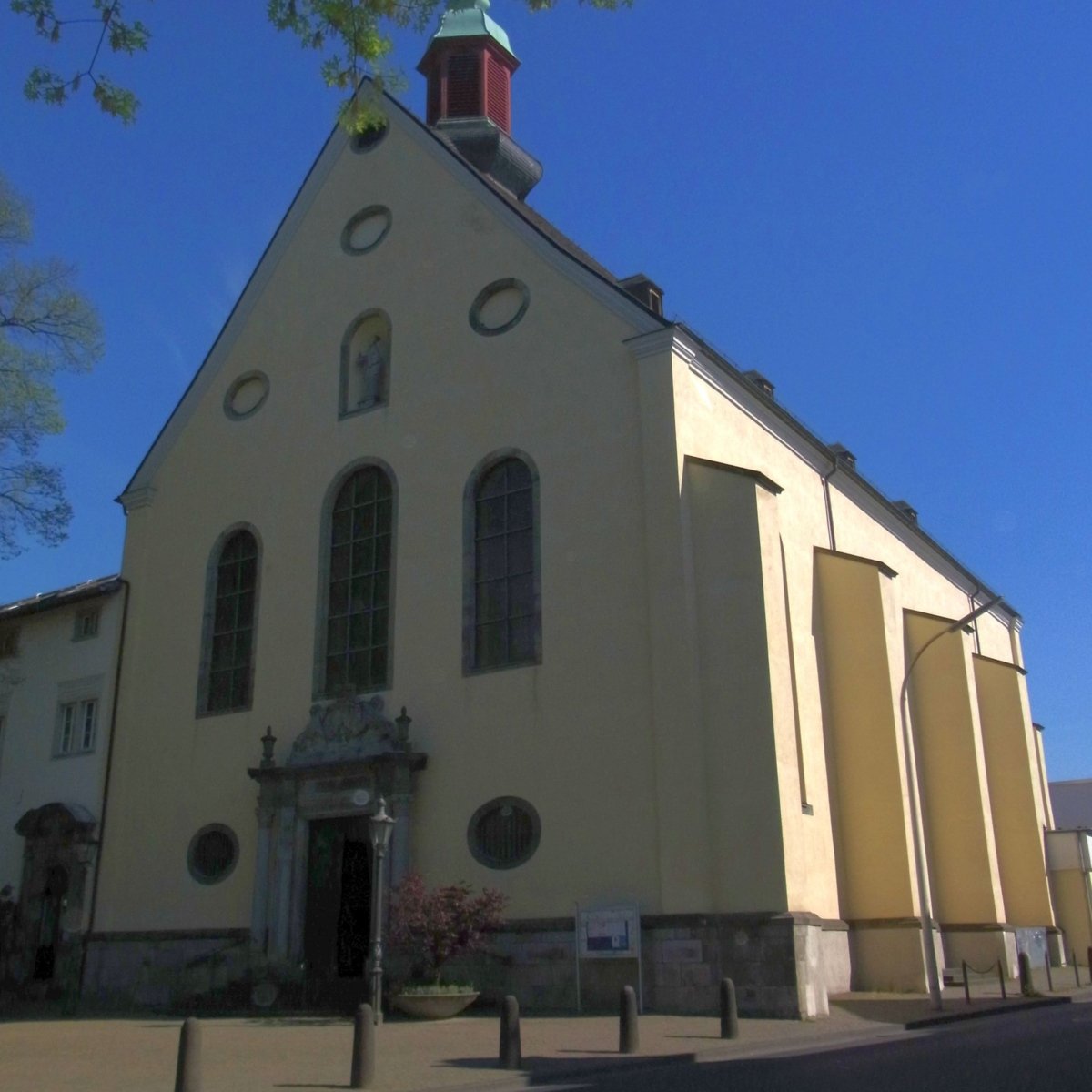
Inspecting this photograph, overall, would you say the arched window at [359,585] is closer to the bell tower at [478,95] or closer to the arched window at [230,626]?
the arched window at [230,626]

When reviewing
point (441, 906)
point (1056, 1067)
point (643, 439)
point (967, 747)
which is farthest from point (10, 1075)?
point (967, 747)

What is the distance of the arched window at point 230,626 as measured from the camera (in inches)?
991

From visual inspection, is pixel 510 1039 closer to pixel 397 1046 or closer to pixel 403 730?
pixel 397 1046

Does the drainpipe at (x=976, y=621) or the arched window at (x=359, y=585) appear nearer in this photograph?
the arched window at (x=359, y=585)

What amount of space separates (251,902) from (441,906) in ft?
19.0

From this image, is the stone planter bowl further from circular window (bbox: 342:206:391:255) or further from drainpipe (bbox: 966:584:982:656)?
drainpipe (bbox: 966:584:982:656)

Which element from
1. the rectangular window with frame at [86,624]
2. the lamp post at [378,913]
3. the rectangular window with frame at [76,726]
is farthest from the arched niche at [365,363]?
the lamp post at [378,913]

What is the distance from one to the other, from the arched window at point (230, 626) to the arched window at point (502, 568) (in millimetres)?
5437

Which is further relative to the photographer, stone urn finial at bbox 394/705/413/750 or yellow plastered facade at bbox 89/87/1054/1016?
stone urn finial at bbox 394/705/413/750

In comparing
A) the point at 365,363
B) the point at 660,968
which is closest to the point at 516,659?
the point at 660,968

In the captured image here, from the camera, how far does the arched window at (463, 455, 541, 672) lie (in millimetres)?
21609

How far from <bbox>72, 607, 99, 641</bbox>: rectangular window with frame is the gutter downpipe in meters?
0.80

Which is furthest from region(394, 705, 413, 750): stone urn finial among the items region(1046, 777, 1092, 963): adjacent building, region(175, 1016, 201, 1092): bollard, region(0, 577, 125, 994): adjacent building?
region(1046, 777, 1092, 963): adjacent building

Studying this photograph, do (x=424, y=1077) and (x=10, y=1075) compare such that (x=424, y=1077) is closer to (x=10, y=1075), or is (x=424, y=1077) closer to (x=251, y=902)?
(x=10, y=1075)
